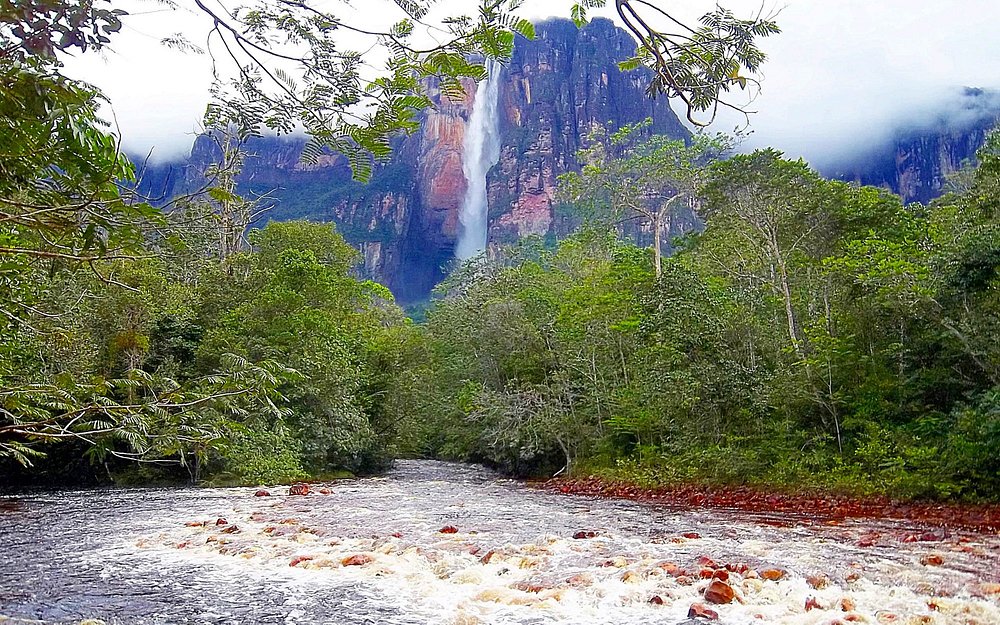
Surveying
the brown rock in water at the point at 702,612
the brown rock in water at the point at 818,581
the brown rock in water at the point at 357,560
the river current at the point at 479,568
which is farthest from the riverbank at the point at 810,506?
the brown rock in water at the point at 357,560

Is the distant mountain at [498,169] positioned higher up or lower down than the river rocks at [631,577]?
higher up

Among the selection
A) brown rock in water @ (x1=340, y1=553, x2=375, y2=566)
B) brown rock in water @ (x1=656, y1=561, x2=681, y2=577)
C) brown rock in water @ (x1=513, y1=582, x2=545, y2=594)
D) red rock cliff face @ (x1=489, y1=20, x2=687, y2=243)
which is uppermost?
red rock cliff face @ (x1=489, y1=20, x2=687, y2=243)

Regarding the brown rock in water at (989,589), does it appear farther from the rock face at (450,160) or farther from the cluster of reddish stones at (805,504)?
the rock face at (450,160)

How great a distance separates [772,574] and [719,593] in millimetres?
1065

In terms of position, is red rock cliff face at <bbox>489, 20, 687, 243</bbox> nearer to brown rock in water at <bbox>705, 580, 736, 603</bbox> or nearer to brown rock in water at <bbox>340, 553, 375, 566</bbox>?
brown rock in water at <bbox>340, 553, 375, 566</bbox>

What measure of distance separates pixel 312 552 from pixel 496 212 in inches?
3548

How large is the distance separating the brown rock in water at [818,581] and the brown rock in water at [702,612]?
1266 millimetres

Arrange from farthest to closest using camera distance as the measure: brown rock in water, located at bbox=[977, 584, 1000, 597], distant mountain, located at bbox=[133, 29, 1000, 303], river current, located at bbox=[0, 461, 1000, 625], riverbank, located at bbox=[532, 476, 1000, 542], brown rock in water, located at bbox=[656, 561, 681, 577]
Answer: distant mountain, located at bbox=[133, 29, 1000, 303] < riverbank, located at bbox=[532, 476, 1000, 542] < brown rock in water, located at bbox=[656, 561, 681, 577] < brown rock in water, located at bbox=[977, 584, 1000, 597] < river current, located at bbox=[0, 461, 1000, 625]

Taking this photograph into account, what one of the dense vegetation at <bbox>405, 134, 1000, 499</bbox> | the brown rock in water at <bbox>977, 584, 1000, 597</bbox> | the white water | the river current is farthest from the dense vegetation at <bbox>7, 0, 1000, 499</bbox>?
the white water

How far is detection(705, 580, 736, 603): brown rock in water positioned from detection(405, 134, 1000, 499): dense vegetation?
7206 millimetres

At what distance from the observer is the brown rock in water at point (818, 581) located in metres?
6.41

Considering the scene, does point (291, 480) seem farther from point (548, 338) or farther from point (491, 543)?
point (491, 543)

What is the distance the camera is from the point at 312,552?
28.9 ft

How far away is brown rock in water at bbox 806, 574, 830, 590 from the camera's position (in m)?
6.41
